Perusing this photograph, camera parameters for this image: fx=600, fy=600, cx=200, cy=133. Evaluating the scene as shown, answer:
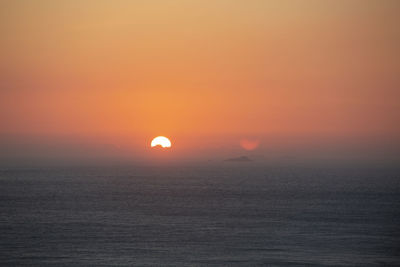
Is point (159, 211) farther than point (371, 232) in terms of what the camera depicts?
Yes

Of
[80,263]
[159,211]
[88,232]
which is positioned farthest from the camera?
[159,211]

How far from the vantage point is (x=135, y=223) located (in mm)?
98625

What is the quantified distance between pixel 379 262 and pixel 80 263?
33.1 metres

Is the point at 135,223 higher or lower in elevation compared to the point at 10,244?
higher

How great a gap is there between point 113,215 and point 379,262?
183 feet

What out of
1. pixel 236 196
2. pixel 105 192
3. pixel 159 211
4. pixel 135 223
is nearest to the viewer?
pixel 135 223

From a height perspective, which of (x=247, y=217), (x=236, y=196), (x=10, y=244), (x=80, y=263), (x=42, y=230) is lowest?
(x=80, y=263)

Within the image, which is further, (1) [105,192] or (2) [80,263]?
(1) [105,192]

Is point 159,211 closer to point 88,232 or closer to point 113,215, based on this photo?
point 113,215

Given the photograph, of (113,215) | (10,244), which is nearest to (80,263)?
(10,244)

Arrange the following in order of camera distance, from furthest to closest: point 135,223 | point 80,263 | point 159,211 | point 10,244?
1. point 159,211
2. point 135,223
3. point 10,244
4. point 80,263

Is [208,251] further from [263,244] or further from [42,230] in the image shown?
[42,230]

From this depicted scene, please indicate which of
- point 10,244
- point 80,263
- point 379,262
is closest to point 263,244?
point 379,262

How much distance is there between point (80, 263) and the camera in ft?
216
